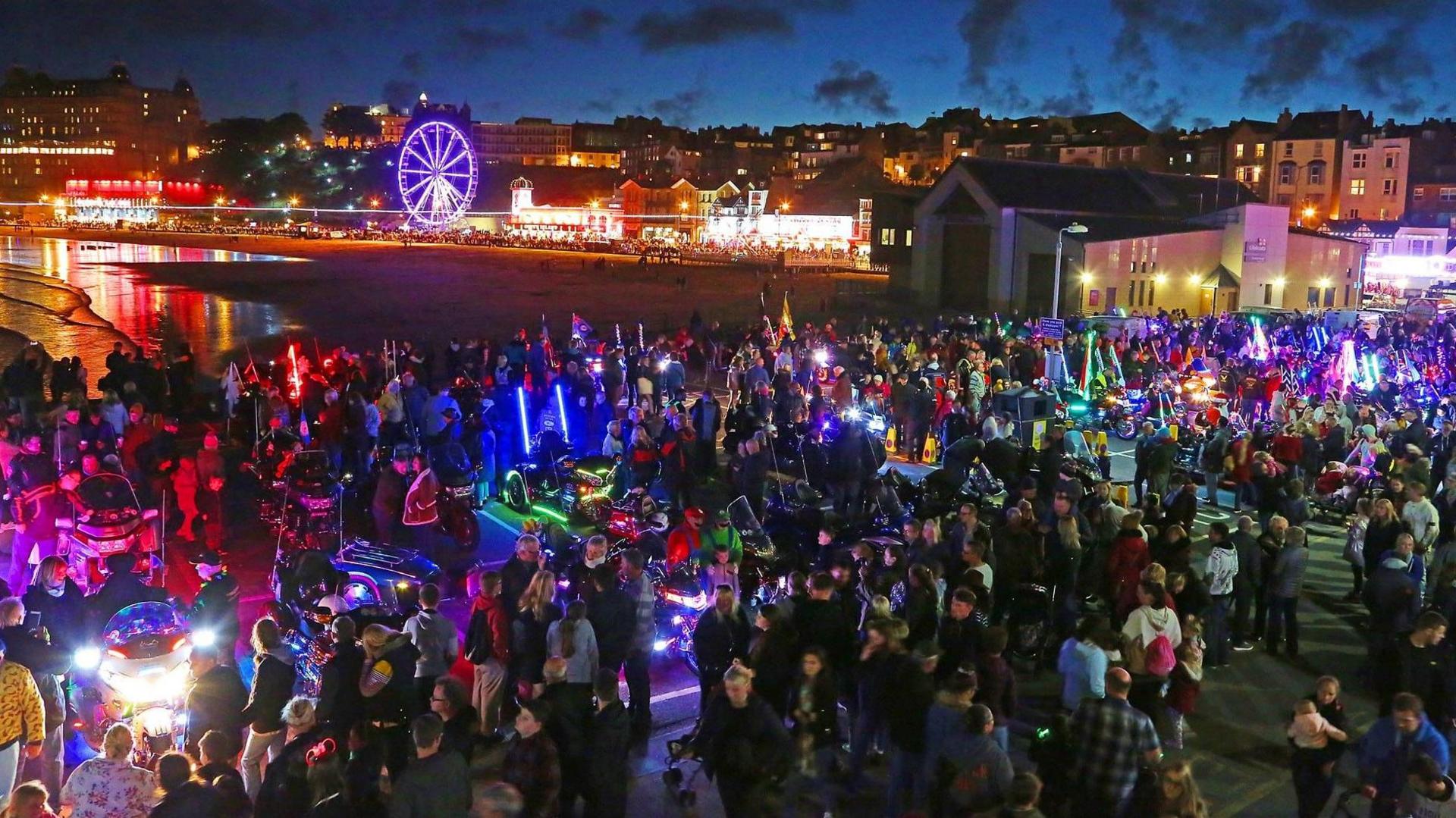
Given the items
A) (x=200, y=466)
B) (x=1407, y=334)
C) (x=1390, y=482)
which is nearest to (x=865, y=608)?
(x=1390, y=482)

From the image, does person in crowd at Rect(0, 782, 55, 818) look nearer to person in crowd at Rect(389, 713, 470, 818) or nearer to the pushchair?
person in crowd at Rect(389, 713, 470, 818)

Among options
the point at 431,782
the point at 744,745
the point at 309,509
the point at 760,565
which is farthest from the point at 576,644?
the point at 309,509

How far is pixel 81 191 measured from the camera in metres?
172

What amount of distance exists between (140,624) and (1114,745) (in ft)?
19.9

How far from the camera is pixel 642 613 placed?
8086 millimetres

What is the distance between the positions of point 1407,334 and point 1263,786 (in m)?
25.6

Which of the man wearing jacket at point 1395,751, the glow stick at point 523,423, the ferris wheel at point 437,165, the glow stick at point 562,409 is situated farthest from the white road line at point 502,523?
the ferris wheel at point 437,165

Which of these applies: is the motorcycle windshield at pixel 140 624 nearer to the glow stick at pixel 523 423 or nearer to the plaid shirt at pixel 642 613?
the plaid shirt at pixel 642 613

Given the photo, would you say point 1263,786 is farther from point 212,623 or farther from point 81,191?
point 81,191

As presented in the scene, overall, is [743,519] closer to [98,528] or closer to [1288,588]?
[1288,588]

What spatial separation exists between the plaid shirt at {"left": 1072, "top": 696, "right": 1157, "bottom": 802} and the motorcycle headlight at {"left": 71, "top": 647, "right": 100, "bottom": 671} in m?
6.34

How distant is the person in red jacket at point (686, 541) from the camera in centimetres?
989

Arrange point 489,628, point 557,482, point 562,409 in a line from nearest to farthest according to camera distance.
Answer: point 489,628, point 557,482, point 562,409

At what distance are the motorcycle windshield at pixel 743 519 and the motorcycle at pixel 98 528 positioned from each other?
5.09m
